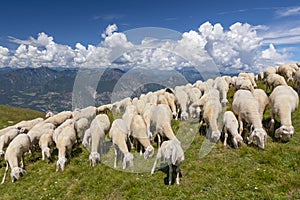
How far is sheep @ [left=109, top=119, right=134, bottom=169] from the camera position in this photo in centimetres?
1570

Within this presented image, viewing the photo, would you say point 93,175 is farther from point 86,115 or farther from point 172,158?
point 86,115

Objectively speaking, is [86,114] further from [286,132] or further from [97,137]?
[286,132]

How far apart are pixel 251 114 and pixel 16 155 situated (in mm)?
17483

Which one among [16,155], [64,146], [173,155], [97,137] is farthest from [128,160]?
[16,155]

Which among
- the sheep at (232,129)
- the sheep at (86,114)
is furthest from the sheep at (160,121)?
the sheep at (86,114)

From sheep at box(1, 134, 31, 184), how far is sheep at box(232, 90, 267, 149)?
1616cm

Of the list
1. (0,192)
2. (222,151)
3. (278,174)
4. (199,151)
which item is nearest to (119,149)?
(199,151)

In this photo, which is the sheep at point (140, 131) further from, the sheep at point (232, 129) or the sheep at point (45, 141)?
the sheep at point (45, 141)

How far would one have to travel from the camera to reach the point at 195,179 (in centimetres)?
1320

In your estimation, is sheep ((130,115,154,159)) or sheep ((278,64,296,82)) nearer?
sheep ((130,115,154,159))

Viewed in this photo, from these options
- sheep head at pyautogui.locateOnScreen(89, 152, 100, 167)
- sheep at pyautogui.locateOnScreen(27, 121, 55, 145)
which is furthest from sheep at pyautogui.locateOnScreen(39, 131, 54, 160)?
sheep head at pyautogui.locateOnScreen(89, 152, 100, 167)

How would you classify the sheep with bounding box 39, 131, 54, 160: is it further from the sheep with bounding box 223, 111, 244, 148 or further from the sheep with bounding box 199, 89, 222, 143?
the sheep with bounding box 223, 111, 244, 148

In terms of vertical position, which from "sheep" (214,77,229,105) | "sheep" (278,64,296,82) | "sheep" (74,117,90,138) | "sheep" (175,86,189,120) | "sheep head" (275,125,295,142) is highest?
"sheep" (278,64,296,82)

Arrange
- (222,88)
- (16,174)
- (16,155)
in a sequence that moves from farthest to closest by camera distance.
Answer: (222,88), (16,155), (16,174)
